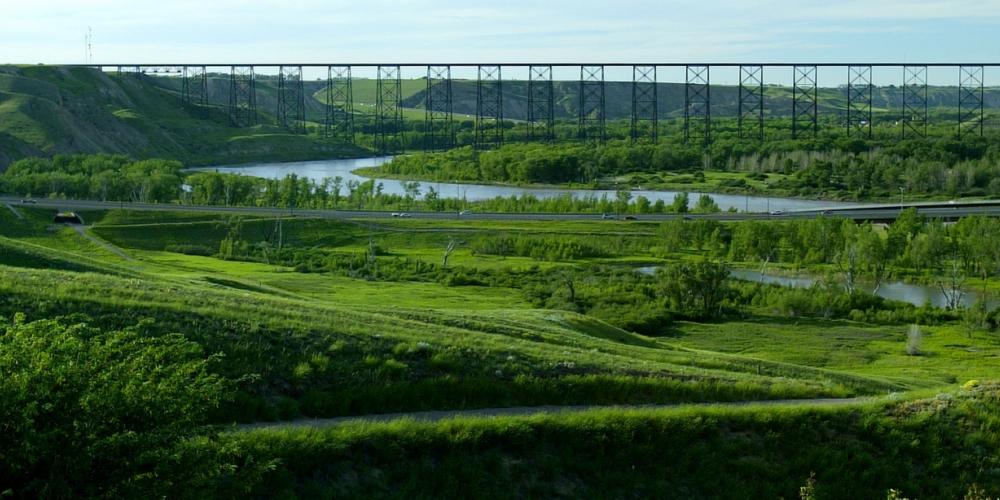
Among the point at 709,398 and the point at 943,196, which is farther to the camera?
the point at 943,196

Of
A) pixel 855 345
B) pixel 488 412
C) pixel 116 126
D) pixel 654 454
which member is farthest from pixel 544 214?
pixel 116 126

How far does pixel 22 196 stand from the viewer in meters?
67.9

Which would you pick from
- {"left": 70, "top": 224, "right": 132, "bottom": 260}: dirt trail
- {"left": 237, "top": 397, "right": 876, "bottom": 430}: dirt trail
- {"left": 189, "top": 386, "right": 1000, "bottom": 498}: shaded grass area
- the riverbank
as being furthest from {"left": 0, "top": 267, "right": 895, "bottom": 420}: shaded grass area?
the riverbank

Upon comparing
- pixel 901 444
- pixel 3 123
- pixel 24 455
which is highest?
pixel 3 123

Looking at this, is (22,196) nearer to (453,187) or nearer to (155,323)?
(453,187)

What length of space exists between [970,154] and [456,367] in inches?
4032

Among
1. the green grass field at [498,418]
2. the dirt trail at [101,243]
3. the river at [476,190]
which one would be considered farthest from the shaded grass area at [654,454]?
the river at [476,190]

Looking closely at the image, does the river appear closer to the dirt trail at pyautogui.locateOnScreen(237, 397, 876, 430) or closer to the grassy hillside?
the grassy hillside

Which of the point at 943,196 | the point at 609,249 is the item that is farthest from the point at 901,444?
the point at 943,196

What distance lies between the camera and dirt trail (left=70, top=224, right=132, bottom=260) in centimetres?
4728

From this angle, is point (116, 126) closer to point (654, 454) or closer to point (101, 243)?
point (101, 243)

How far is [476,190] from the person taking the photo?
101250 millimetres

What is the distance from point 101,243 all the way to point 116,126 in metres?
66.7

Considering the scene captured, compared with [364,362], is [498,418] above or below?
below
